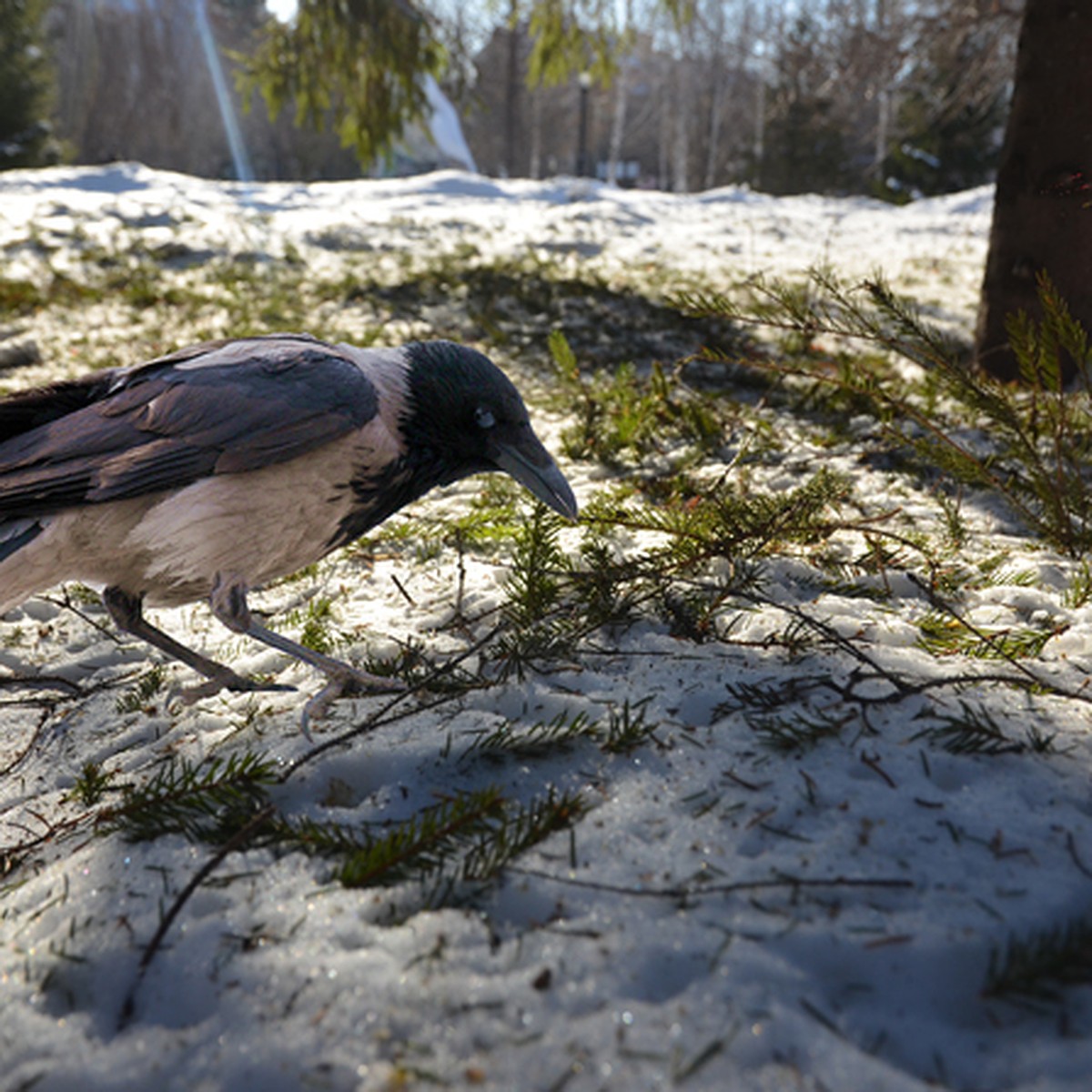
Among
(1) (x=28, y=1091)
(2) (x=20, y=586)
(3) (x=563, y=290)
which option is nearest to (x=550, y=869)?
(1) (x=28, y=1091)

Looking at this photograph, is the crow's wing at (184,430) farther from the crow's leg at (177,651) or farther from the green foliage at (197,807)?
the green foliage at (197,807)

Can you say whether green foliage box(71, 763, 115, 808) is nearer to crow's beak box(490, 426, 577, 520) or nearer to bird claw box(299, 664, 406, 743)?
bird claw box(299, 664, 406, 743)

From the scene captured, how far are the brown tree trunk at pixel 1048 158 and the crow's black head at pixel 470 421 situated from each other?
3336mm

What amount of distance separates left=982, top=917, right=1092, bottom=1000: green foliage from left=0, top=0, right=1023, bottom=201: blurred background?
7.58 metres

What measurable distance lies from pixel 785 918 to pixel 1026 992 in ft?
1.10

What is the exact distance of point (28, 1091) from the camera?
4.07 feet

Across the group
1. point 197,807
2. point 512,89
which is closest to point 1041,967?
point 197,807

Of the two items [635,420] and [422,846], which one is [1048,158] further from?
[422,846]

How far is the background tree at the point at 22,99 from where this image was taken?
21.8 metres

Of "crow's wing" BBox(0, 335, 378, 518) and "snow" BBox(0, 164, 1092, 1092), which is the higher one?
"crow's wing" BBox(0, 335, 378, 518)

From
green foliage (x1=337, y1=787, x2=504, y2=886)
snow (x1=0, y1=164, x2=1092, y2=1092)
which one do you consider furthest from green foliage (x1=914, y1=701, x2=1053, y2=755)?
green foliage (x1=337, y1=787, x2=504, y2=886)

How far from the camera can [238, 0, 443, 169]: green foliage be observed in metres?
8.75

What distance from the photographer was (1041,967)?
1.21 meters

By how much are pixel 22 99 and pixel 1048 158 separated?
83.9 ft
